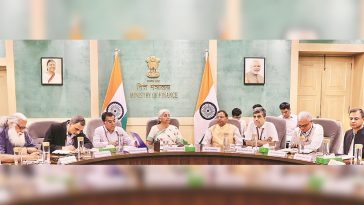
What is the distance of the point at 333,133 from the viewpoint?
14.3 ft

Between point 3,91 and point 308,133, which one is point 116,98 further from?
point 308,133

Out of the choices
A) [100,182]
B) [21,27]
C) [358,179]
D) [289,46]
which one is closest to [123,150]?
[100,182]

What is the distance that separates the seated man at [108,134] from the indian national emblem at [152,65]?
89.8 inches

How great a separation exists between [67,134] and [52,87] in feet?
8.49

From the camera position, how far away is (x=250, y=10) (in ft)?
2.07

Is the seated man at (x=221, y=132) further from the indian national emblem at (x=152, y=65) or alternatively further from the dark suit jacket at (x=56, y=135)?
the indian national emblem at (x=152, y=65)

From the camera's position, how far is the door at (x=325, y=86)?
6.73 m

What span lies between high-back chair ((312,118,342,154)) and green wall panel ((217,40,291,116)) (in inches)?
73.0

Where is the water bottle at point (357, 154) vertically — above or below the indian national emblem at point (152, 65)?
below

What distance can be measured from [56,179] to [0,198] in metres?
0.19

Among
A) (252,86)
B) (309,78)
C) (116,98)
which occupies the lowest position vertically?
(116,98)

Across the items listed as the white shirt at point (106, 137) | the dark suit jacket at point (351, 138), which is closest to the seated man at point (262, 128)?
the dark suit jacket at point (351, 138)

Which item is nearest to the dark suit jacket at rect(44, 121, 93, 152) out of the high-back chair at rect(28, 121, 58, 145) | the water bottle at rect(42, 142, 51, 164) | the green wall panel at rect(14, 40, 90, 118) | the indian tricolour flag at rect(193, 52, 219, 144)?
the high-back chair at rect(28, 121, 58, 145)

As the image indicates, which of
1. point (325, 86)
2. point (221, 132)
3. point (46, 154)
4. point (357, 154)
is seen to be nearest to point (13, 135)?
point (46, 154)
